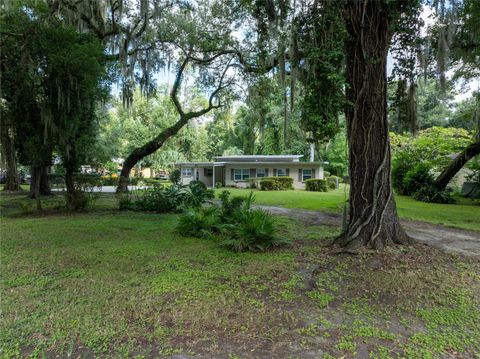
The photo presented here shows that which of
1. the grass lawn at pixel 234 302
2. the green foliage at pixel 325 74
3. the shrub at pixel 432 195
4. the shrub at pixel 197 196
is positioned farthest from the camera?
the shrub at pixel 432 195

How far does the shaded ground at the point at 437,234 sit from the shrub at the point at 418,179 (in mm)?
8184

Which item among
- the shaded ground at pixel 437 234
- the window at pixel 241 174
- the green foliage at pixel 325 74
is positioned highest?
→ the green foliage at pixel 325 74

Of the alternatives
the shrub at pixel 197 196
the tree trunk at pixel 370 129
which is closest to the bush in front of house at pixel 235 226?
the tree trunk at pixel 370 129

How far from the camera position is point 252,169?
80.0ft

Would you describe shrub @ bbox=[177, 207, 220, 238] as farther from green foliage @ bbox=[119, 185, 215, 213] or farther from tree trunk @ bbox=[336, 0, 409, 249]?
green foliage @ bbox=[119, 185, 215, 213]

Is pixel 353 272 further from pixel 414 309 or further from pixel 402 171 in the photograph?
pixel 402 171

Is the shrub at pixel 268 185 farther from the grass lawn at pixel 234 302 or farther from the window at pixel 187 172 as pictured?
the grass lawn at pixel 234 302

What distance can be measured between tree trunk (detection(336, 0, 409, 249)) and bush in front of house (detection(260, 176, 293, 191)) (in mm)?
16406

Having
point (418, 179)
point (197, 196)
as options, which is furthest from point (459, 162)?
point (197, 196)

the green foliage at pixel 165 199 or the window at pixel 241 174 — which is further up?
the window at pixel 241 174

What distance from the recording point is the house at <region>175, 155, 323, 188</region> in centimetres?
2342

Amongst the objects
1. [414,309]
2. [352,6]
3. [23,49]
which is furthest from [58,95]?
[414,309]

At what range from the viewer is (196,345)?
2.33 metres

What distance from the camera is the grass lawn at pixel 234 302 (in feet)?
7.66
